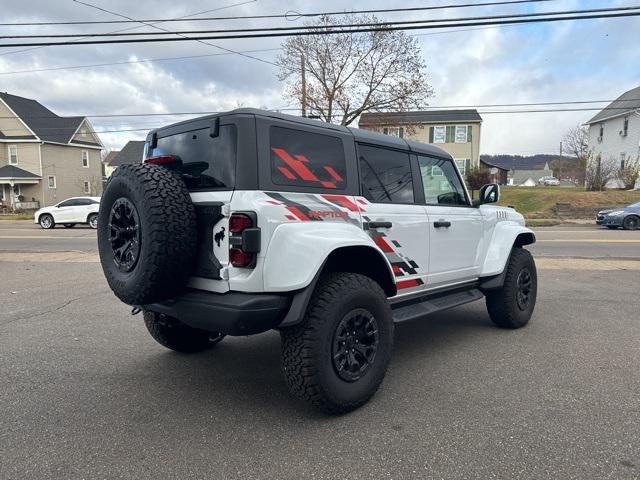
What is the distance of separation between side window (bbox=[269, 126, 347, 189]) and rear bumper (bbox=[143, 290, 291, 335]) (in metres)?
0.77

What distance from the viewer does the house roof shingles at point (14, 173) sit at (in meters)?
36.2

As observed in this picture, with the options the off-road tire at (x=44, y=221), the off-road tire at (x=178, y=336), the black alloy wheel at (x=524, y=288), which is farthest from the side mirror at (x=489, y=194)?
the off-road tire at (x=44, y=221)

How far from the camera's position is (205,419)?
3.12 meters

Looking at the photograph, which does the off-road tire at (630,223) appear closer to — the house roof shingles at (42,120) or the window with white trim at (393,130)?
the window with white trim at (393,130)

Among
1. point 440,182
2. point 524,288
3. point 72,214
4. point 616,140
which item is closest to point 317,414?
point 440,182

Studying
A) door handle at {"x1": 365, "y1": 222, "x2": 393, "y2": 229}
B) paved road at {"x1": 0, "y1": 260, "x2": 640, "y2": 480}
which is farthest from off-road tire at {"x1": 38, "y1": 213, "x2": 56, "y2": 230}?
door handle at {"x1": 365, "y1": 222, "x2": 393, "y2": 229}

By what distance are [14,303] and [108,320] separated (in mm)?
1939

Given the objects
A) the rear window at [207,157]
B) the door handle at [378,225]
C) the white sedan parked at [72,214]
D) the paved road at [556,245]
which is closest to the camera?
the rear window at [207,157]

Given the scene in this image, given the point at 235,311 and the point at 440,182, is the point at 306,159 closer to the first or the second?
the point at 235,311

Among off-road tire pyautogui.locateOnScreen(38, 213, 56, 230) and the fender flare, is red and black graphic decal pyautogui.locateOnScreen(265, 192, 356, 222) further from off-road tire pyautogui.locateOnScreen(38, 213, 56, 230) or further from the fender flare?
off-road tire pyautogui.locateOnScreen(38, 213, 56, 230)

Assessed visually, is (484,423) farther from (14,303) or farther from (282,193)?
(14,303)

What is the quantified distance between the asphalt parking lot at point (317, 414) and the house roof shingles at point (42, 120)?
3913 cm

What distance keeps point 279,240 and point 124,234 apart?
1133 mm

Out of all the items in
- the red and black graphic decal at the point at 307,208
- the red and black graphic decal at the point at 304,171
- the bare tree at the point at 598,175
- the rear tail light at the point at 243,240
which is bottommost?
the rear tail light at the point at 243,240
